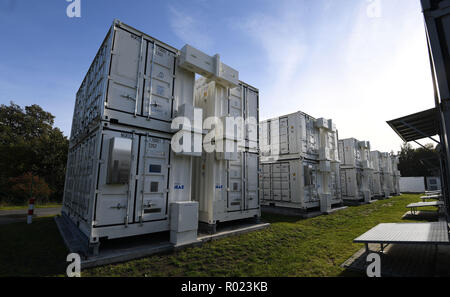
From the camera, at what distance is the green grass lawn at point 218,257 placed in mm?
4109

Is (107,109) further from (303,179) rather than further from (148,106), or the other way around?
(303,179)

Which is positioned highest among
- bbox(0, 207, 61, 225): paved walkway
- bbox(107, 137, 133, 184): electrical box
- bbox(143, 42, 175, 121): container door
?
bbox(143, 42, 175, 121): container door

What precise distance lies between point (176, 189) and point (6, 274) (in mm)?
3781

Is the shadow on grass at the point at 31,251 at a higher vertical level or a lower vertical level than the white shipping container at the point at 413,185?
lower

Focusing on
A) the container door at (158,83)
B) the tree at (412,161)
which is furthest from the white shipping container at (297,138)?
the tree at (412,161)

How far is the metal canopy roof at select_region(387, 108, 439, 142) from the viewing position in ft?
21.7

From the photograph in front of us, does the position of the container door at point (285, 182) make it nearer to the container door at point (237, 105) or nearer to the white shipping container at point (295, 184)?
the white shipping container at point (295, 184)

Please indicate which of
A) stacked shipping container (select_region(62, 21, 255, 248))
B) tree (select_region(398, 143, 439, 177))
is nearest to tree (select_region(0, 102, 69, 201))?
stacked shipping container (select_region(62, 21, 255, 248))

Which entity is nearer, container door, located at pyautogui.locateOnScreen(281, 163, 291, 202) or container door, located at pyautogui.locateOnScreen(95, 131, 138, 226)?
container door, located at pyautogui.locateOnScreen(95, 131, 138, 226)

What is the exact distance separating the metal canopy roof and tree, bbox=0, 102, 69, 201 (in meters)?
25.9

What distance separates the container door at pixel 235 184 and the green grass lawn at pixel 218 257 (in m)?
1.28

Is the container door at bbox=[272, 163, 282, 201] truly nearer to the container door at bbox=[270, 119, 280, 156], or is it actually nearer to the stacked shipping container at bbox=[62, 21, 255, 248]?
the container door at bbox=[270, 119, 280, 156]

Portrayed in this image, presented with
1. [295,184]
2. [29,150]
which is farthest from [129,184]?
[29,150]

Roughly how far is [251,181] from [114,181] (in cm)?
550
